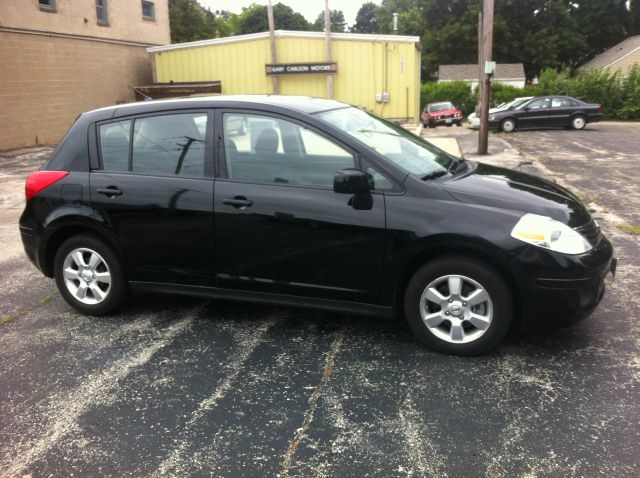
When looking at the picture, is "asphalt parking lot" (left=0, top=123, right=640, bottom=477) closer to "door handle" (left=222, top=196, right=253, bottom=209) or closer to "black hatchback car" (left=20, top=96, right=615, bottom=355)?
"black hatchback car" (left=20, top=96, right=615, bottom=355)

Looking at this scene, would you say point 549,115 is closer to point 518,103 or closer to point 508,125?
point 518,103

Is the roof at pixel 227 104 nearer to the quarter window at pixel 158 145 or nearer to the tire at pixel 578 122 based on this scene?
the quarter window at pixel 158 145

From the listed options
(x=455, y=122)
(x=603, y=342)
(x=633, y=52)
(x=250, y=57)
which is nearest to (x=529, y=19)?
(x=633, y=52)

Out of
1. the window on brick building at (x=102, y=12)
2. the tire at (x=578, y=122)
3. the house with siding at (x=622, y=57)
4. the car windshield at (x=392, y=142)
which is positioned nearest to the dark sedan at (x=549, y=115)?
the tire at (x=578, y=122)

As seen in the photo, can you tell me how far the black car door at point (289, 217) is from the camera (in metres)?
3.78

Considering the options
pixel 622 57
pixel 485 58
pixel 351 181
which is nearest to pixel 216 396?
pixel 351 181

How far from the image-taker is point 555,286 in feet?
11.3

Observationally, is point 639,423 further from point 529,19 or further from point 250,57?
point 529,19

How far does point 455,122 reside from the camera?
103ft

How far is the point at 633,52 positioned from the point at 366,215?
52612 mm

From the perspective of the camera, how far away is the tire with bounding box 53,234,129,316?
14.6 ft

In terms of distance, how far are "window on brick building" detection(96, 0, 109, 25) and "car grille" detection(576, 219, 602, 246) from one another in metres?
23.0

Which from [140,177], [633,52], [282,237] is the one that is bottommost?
[282,237]

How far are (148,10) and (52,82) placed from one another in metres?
8.35
